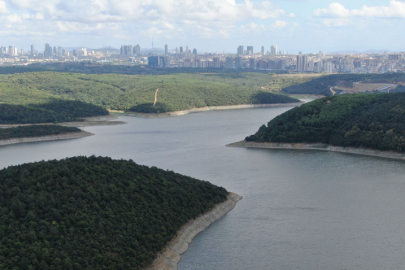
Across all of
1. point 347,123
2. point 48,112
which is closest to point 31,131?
point 48,112

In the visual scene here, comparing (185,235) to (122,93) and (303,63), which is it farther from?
(303,63)

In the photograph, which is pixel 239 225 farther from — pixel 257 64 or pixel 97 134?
pixel 257 64

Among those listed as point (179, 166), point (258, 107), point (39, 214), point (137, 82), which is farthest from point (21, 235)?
point (137, 82)

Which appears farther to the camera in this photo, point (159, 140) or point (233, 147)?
point (159, 140)

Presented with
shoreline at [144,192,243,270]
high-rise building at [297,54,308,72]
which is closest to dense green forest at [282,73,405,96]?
high-rise building at [297,54,308,72]

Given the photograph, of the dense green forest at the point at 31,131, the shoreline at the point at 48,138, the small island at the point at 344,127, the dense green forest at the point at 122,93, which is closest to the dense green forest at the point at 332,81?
the dense green forest at the point at 122,93

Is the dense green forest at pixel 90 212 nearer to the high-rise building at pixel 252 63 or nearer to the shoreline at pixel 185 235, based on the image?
the shoreline at pixel 185 235

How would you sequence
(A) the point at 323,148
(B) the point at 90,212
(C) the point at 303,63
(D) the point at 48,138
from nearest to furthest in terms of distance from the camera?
(B) the point at 90,212 < (A) the point at 323,148 < (D) the point at 48,138 < (C) the point at 303,63
